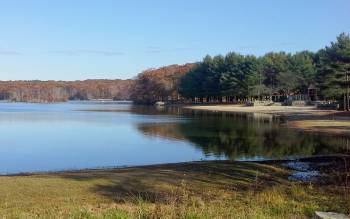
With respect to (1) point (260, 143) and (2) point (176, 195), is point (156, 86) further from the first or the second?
(2) point (176, 195)

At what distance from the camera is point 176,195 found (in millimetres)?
10906

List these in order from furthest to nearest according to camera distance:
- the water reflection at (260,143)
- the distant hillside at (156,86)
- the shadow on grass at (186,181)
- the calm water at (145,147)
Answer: the distant hillside at (156,86), the water reflection at (260,143), the calm water at (145,147), the shadow on grass at (186,181)

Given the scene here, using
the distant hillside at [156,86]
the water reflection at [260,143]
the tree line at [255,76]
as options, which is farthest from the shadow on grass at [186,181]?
the distant hillside at [156,86]

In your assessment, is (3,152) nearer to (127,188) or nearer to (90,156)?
(90,156)

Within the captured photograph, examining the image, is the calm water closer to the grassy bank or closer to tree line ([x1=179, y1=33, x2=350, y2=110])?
the grassy bank

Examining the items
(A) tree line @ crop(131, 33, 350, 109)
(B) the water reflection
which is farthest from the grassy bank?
(A) tree line @ crop(131, 33, 350, 109)

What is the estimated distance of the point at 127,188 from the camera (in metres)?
14.1

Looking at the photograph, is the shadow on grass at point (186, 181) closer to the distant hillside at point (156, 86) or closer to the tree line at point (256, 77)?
the tree line at point (256, 77)

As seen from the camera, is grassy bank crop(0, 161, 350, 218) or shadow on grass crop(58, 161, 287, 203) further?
shadow on grass crop(58, 161, 287, 203)

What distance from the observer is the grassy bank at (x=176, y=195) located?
7.70 m

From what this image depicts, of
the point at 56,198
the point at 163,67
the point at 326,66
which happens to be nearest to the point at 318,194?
the point at 56,198

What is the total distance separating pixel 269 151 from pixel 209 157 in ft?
14.9

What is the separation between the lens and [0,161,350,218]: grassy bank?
25.3ft

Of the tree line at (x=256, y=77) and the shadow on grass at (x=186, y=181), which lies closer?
the shadow on grass at (x=186, y=181)
